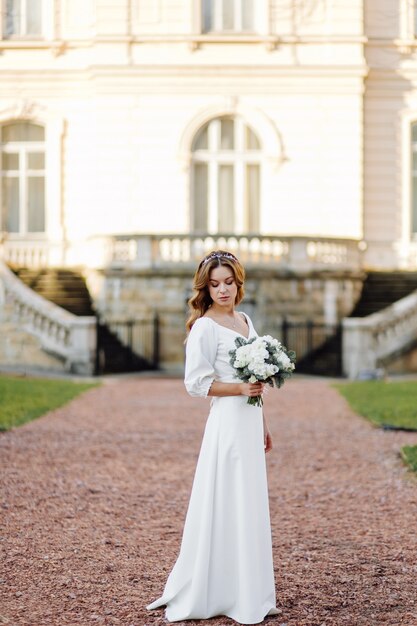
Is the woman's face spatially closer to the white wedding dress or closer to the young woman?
the young woman

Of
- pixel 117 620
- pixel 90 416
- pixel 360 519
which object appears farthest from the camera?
pixel 90 416

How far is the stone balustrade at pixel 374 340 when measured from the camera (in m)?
18.8

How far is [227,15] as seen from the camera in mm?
23453

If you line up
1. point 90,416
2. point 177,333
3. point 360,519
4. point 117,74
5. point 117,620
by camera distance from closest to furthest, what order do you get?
point 117,620
point 360,519
point 90,416
point 177,333
point 117,74

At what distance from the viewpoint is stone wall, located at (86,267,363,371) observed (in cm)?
2030

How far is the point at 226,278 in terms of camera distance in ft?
16.9

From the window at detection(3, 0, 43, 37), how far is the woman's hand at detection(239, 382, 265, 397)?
820 inches

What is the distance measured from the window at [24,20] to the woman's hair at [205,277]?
20.5m

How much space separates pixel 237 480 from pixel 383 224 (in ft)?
63.6

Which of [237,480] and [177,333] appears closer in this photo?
[237,480]

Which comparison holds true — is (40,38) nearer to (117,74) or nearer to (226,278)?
(117,74)

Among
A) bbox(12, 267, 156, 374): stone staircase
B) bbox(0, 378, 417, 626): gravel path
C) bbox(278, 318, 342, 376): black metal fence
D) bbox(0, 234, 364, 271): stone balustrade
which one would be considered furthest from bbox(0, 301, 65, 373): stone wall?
bbox(0, 378, 417, 626): gravel path

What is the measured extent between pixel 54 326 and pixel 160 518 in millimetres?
11781

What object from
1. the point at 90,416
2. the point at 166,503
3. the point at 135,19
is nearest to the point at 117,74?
the point at 135,19
